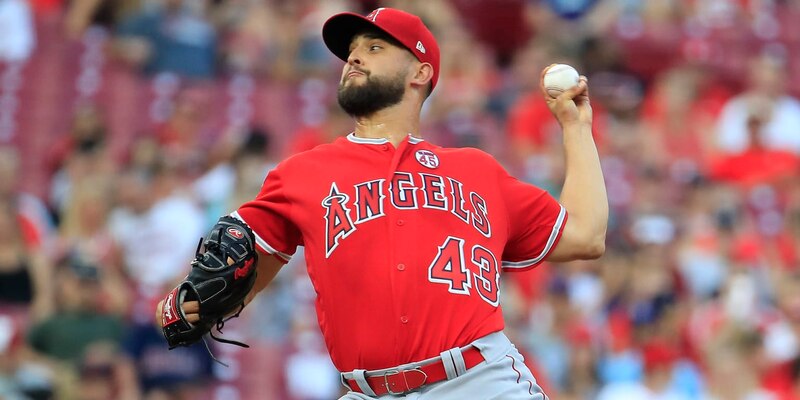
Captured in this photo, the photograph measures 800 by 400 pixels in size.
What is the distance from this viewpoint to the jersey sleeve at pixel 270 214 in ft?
13.1

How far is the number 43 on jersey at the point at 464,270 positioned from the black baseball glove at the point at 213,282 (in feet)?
1.78

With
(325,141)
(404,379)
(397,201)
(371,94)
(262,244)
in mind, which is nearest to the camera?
(404,379)

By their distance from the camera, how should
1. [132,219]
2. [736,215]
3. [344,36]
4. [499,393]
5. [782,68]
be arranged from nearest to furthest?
[499,393] < [344,36] < [132,219] < [736,215] < [782,68]

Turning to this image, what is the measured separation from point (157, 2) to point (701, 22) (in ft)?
17.5

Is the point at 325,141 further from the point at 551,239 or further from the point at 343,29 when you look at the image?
the point at 551,239

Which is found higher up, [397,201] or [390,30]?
[390,30]

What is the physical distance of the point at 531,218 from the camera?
13.6 feet

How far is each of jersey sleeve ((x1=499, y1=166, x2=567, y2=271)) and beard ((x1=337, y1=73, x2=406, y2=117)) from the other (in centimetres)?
42

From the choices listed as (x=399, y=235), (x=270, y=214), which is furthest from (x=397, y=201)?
(x=270, y=214)

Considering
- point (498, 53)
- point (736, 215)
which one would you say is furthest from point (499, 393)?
point (498, 53)

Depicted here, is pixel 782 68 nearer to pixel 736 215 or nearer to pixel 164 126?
pixel 736 215

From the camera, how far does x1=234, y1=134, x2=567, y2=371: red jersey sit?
12.4 ft

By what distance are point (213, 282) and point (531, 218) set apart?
103 cm

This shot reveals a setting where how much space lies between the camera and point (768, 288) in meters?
9.32
